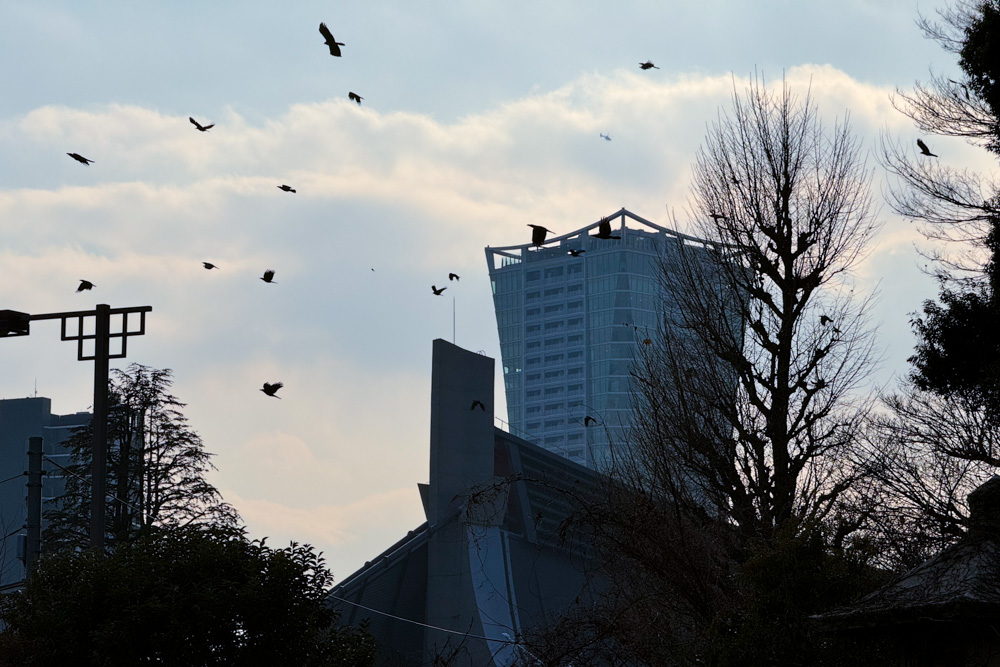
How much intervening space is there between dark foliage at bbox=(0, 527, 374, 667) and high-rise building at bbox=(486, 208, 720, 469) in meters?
166

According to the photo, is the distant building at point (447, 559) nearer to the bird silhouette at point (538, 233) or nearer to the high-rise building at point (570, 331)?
the bird silhouette at point (538, 233)

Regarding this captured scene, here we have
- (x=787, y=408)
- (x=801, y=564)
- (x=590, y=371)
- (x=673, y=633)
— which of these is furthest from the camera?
(x=590, y=371)

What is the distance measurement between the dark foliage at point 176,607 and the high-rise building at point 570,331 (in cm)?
16559

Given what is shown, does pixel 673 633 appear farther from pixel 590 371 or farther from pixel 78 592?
pixel 590 371

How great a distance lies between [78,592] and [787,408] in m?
10.6

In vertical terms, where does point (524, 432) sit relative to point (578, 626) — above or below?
above

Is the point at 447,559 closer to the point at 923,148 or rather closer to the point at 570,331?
the point at 923,148

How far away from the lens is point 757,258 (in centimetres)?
1922

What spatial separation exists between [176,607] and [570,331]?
591 ft

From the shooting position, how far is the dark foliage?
1205cm

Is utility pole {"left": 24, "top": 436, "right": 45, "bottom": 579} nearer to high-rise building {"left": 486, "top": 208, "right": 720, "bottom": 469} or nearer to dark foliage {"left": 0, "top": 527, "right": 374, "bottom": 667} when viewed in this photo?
dark foliage {"left": 0, "top": 527, "right": 374, "bottom": 667}

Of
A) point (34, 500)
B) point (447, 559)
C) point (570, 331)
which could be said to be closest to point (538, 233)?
point (34, 500)

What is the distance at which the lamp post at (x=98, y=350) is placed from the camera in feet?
48.0

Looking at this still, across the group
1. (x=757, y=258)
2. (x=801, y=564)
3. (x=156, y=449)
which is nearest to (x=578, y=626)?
(x=801, y=564)
